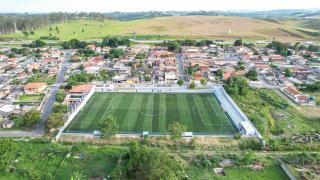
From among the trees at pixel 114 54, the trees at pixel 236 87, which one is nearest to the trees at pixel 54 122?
the trees at pixel 236 87

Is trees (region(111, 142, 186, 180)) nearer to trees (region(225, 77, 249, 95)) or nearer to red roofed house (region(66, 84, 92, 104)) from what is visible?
red roofed house (region(66, 84, 92, 104))

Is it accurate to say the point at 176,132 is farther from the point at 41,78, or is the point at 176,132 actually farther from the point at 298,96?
the point at 41,78

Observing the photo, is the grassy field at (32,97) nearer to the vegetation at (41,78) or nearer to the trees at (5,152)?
the vegetation at (41,78)

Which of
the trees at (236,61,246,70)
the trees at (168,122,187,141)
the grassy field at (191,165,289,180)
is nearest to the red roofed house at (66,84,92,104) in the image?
the trees at (168,122,187,141)

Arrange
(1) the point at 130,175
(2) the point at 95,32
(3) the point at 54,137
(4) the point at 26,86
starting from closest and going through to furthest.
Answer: (1) the point at 130,175 → (3) the point at 54,137 → (4) the point at 26,86 → (2) the point at 95,32

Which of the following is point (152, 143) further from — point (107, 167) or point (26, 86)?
point (26, 86)

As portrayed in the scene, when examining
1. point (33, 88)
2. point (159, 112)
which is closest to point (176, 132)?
point (159, 112)

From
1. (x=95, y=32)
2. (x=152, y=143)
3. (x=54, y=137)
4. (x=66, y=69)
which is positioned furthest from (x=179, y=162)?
(x=95, y=32)
